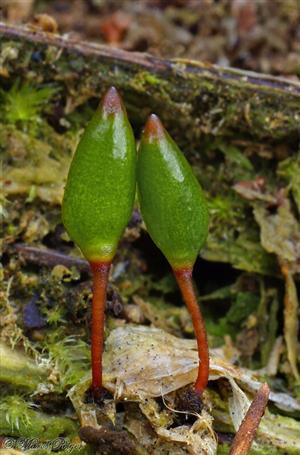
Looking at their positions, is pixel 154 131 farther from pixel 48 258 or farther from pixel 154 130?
pixel 48 258

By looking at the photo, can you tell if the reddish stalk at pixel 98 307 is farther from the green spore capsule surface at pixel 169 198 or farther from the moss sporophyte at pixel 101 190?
the green spore capsule surface at pixel 169 198

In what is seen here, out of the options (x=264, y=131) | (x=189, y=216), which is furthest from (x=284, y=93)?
(x=189, y=216)

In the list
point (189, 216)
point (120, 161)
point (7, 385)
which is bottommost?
point (7, 385)

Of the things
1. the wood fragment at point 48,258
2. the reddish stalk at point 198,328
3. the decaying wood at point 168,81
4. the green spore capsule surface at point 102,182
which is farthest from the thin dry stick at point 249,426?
the decaying wood at point 168,81

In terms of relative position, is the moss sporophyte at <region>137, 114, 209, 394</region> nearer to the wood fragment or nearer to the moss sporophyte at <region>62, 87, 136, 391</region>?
the moss sporophyte at <region>62, 87, 136, 391</region>

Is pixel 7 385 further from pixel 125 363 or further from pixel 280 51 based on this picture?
pixel 280 51

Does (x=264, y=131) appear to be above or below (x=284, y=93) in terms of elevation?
below

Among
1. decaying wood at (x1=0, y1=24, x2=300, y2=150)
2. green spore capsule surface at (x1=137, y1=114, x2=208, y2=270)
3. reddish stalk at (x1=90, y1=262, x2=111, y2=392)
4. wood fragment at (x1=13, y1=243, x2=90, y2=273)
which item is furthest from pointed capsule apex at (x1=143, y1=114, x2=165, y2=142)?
decaying wood at (x1=0, y1=24, x2=300, y2=150)

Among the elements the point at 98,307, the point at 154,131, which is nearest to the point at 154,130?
the point at 154,131
